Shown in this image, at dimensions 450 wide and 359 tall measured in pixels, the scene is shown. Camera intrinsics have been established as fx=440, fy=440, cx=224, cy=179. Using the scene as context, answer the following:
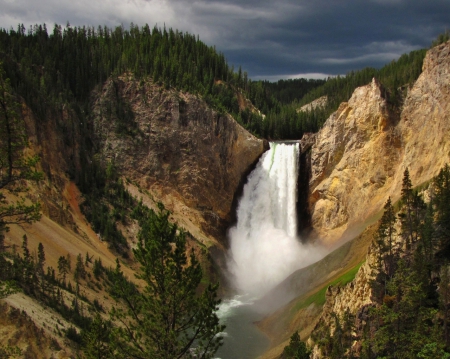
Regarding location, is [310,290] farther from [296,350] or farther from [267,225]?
[267,225]

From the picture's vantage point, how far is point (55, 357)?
97.9 feet

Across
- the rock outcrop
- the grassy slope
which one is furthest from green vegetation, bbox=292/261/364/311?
the rock outcrop

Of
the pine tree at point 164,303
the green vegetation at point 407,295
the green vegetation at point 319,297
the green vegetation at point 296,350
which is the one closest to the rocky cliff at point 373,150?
the green vegetation at point 319,297

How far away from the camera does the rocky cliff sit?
4925 cm

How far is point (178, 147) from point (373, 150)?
31.0 metres

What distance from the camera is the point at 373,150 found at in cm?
5759

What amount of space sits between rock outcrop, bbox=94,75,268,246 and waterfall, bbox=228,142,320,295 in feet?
8.20

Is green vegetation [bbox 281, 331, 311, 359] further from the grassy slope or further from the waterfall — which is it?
the waterfall

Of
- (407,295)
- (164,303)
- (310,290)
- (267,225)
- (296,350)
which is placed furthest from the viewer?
(267,225)

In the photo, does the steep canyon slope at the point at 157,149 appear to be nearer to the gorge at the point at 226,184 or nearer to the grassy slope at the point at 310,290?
the gorge at the point at 226,184

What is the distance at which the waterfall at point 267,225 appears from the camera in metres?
62.5

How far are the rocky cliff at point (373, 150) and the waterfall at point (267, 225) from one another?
4.29 meters

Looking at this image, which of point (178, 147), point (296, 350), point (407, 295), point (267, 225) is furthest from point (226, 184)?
point (407, 295)

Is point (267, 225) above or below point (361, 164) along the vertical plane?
below
